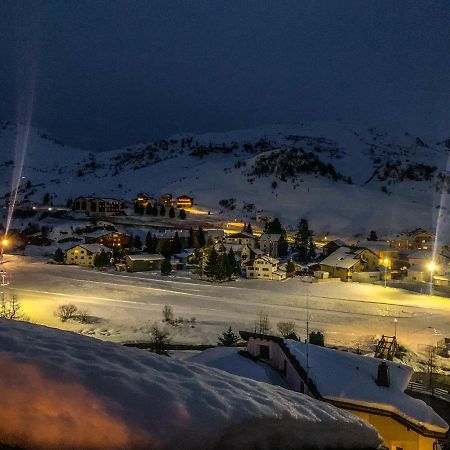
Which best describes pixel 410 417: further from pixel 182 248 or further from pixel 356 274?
pixel 182 248

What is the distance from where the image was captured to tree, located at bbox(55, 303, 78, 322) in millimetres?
23231

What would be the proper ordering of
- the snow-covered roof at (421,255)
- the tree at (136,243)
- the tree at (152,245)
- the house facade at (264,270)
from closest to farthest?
the house facade at (264,270) → the snow-covered roof at (421,255) → the tree at (152,245) → the tree at (136,243)

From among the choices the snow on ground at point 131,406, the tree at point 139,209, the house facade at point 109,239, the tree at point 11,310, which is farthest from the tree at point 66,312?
the tree at point 139,209

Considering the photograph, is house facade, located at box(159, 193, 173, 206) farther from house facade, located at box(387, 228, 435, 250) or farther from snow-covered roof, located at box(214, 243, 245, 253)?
house facade, located at box(387, 228, 435, 250)

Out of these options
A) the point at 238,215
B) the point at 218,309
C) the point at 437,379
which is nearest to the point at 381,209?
the point at 238,215

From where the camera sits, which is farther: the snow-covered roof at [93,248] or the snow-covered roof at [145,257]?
the snow-covered roof at [93,248]

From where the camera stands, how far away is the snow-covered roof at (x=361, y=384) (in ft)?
27.8

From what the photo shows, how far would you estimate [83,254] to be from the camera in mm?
44312

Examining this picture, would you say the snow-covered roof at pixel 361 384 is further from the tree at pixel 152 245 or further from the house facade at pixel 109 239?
the house facade at pixel 109 239

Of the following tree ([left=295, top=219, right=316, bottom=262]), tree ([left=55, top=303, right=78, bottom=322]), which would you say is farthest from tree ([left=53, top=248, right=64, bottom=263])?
tree ([left=295, top=219, right=316, bottom=262])

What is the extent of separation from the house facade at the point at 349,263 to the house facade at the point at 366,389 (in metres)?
28.8

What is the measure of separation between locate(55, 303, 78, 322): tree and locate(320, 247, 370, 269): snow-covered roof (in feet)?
79.5

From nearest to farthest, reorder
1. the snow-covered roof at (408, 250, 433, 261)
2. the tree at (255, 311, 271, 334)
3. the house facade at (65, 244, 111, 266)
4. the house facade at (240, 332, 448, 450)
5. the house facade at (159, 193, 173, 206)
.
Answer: the house facade at (240, 332, 448, 450) < the tree at (255, 311, 271, 334) < the snow-covered roof at (408, 250, 433, 261) < the house facade at (65, 244, 111, 266) < the house facade at (159, 193, 173, 206)

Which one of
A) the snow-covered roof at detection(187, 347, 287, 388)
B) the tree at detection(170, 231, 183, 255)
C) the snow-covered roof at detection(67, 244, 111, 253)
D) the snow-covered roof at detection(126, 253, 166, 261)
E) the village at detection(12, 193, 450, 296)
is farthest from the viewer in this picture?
the tree at detection(170, 231, 183, 255)
